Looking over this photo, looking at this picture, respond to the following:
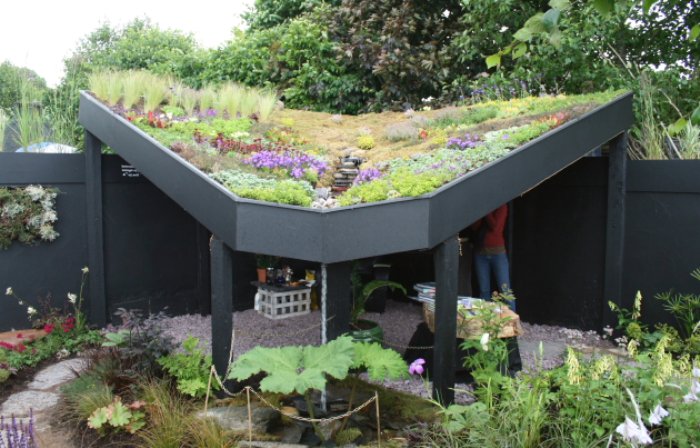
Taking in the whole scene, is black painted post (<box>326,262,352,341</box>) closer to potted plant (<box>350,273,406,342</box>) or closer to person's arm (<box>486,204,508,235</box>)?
potted plant (<box>350,273,406,342</box>)

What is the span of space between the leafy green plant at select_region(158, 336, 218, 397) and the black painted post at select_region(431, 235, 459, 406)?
1.57 metres

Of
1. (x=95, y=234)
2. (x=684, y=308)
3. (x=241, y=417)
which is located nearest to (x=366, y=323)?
(x=241, y=417)

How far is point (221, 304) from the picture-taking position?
13.4 feet

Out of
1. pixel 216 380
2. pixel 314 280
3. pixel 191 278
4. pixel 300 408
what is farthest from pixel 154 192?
pixel 300 408

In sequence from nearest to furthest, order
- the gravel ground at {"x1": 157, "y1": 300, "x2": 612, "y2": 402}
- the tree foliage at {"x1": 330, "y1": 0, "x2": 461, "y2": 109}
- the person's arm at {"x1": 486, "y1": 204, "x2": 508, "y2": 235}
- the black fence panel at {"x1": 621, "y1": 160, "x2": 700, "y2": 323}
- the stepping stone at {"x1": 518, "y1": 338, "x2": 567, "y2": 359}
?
the stepping stone at {"x1": 518, "y1": 338, "x2": 567, "y2": 359} < the black fence panel at {"x1": 621, "y1": 160, "x2": 700, "y2": 323} < the gravel ground at {"x1": 157, "y1": 300, "x2": 612, "y2": 402} < the person's arm at {"x1": 486, "y1": 204, "x2": 508, "y2": 235} < the tree foliage at {"x1": 330, "y1": 0, "x2": 461, "y2": 109}

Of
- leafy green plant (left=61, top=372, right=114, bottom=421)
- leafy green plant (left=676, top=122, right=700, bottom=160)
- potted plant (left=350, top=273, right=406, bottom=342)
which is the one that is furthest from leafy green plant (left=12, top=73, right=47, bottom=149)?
leafy green plant (left=676, top=122, right=700, bottom=160)

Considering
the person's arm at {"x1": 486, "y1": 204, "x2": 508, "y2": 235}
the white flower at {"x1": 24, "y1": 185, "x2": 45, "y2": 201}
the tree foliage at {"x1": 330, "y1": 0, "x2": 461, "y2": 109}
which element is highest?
the tree foliage at {"x1": 330, "y1": 0, "x2": 461, "y2": 109}

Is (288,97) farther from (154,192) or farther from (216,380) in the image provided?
(216,380)

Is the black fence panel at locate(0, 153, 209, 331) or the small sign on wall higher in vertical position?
the small sign on wall

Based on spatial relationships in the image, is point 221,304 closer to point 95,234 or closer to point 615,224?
point 95,234

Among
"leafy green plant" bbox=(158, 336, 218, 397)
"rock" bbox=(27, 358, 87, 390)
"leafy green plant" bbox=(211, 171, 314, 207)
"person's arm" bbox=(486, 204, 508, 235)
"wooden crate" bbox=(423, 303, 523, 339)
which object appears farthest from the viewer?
"person's arm" bbox=(486, 204, 508, 235)

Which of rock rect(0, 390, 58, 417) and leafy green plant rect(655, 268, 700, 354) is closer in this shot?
rock rect(0, 390, 58, 417)

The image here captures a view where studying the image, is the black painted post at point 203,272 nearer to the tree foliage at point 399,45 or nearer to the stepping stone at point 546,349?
the stepping stone at point 546,349

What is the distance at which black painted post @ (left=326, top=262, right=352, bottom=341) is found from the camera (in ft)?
12.8
